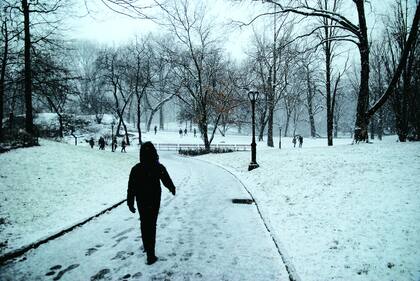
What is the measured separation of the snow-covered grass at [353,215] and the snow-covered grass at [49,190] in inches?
210

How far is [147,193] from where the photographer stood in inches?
173

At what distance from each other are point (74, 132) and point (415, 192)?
44.1 m

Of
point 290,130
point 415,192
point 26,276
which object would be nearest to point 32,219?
point 26,276

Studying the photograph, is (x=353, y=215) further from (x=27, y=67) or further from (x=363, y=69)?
(x=27, y=67)

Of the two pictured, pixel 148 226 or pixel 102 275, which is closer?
pixel 102 275

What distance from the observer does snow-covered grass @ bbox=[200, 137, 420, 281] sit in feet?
12.9

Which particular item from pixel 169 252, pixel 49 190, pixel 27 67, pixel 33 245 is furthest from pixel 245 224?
pixel 27 67

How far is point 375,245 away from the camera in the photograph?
14.1ft

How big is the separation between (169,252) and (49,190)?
6172 millimetres

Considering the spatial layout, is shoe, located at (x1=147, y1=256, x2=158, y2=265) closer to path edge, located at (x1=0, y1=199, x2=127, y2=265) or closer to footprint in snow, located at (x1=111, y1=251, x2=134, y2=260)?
footprint in snow, located at (x1=111, y1=251, x2=134, y2=260)

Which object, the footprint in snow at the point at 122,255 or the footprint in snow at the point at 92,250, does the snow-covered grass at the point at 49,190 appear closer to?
the footprint in snow at the point at 92,250

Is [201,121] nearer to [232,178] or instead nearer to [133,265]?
[232,178]

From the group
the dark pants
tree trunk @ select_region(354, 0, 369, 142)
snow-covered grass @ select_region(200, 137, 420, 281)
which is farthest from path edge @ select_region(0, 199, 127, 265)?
tree trunk @ select_region(354, 0, 369, 142)

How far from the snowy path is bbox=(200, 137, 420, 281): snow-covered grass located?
0.68 metres
